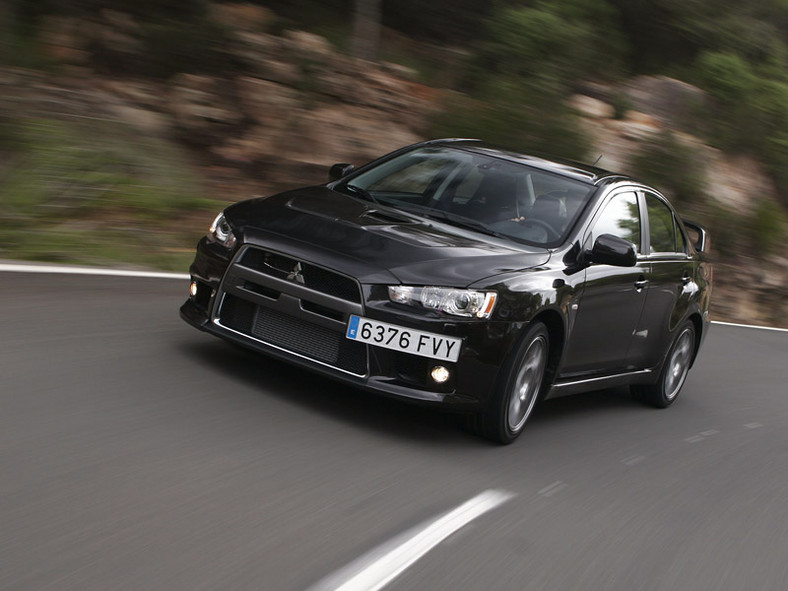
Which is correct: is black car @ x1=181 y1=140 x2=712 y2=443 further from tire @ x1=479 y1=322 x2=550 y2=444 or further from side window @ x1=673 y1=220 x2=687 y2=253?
side window @ x1=673 y1=220 x2=687 y2=253

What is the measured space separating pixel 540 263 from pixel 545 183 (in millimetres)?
988

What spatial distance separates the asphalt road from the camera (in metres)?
4.07

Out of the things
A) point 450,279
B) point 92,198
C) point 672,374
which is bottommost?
point 672,374

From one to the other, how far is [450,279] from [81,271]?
421cm

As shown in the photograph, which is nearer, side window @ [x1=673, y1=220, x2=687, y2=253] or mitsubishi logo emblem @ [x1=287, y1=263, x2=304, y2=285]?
mitsubishi logo emblem @ [x1=287, y1=263, x2=304, y2=285]

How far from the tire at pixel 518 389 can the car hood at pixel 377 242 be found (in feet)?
1.37

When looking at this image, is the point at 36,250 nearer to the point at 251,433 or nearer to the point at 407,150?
the point at 407,150

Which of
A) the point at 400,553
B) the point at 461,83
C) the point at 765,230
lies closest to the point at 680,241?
the point at 400,553

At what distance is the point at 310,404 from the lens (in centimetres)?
621

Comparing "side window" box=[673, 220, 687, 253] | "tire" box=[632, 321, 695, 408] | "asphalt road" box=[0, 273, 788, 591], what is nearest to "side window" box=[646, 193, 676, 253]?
"side window" box=[673, 220, 687, 253]

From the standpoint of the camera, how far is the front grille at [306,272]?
5.83m

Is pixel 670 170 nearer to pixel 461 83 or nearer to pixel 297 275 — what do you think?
pixel 461 83

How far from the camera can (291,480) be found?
502 cm

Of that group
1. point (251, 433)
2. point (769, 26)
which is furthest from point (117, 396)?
point (769, 26)
